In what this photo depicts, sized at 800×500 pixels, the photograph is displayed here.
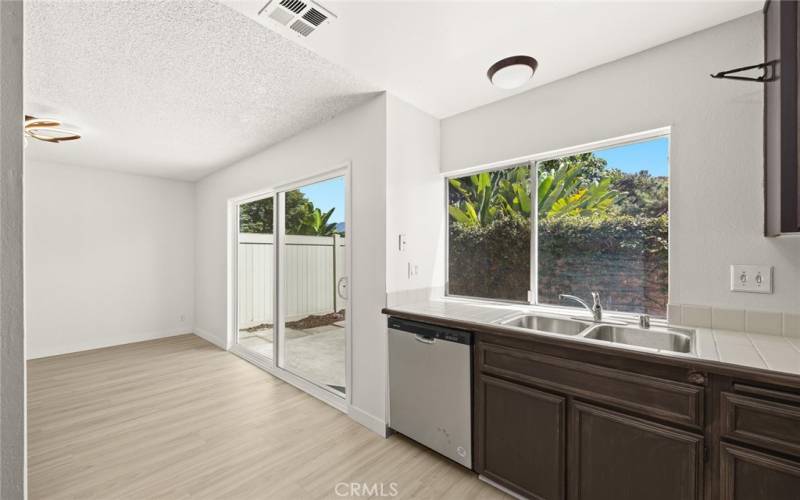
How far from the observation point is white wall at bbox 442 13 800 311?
1.68m

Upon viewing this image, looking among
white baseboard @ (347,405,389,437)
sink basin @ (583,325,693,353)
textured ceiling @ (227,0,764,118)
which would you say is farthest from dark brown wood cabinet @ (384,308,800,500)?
textured ceiling @ (227,0,764,118)

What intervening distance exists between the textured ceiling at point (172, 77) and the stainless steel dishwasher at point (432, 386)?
1840 mm

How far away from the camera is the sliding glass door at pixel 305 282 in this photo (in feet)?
10.6

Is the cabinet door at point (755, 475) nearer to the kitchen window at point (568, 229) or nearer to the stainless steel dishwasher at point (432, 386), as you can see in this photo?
the kitchen window at point (568, 229)

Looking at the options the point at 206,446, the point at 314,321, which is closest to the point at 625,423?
the point at 206,446

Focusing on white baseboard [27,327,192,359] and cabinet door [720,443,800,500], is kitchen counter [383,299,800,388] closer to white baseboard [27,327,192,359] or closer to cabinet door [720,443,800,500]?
cabinet door [720,443,800,500]

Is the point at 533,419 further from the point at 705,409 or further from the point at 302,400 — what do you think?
the point at 302,400

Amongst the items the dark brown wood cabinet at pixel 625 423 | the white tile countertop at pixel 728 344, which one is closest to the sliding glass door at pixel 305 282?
the white tile countertop at pixel 728 344

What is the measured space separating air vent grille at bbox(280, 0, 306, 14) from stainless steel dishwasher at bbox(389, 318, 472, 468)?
192cm

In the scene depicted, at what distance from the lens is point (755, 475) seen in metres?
1.25

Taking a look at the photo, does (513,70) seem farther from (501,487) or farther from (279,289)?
A: (279,289)

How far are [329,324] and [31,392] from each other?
2.91 metres

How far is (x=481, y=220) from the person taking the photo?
294cm

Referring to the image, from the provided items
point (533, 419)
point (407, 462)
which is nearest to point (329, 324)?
point (407, 462)
